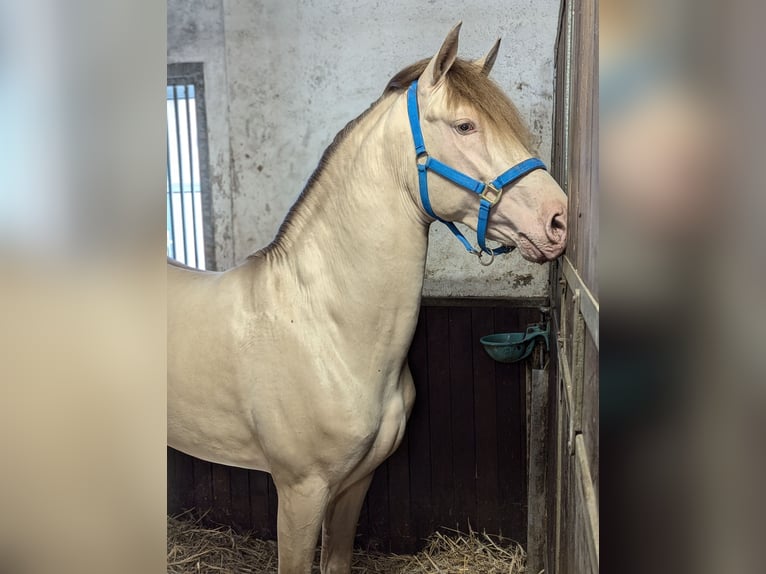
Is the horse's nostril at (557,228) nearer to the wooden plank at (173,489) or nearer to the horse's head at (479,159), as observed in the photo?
the horse's head at (479,159)

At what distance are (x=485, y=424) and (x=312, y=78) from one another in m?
1.26

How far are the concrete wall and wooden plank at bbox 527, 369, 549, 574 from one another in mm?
401

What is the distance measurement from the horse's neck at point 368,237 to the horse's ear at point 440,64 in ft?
0.20

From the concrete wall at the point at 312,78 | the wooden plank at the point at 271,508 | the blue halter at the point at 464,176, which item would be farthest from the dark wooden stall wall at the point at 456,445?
the blue halter at the point at 464,176

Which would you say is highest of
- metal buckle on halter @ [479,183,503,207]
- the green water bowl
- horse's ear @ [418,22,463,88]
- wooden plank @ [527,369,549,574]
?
horse's ear @ [418,22,463,88]

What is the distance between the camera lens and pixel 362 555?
186 cm

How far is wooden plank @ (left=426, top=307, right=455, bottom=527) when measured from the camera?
183 cm

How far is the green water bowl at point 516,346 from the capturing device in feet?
5.46

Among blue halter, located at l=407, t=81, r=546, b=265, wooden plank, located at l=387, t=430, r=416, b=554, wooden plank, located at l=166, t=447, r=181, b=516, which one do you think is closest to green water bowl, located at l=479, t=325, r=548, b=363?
wooden plank, located at l=387, t=430, r=416, b=554

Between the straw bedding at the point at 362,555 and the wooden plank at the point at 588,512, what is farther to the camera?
the straw bedding at the point at 362,555

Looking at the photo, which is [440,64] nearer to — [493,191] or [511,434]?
[493,191]

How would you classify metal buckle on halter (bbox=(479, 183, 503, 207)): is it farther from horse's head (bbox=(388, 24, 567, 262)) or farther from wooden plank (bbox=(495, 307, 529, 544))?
wooden plank (bbox=(495, 307, 529, 544))
